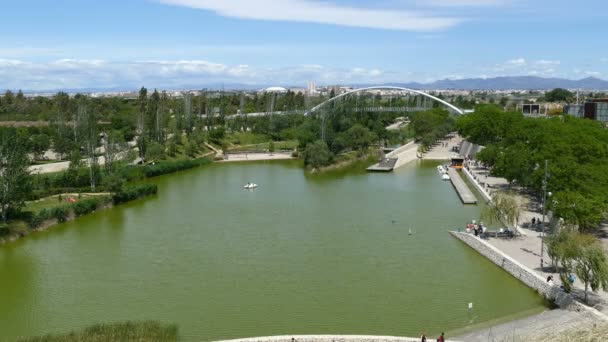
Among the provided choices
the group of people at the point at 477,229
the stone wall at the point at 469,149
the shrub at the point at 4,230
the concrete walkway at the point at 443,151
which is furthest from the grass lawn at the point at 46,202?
the stone wall at the point at 469,149

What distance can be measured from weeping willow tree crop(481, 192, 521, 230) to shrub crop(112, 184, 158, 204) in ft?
58.3

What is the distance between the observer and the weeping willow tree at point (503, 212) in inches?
817

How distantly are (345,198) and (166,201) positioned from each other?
31.3 ft

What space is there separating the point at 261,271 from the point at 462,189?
17.2 meters

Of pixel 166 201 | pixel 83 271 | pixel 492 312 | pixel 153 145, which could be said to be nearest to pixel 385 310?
pixel 492 312

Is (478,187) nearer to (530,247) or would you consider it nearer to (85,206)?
(530,247)

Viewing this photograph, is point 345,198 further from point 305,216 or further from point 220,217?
point 220,217

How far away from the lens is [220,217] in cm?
2611

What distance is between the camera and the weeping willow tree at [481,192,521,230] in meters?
20.8

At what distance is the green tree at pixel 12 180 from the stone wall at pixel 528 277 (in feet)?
57.1

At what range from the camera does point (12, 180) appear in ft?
74.3

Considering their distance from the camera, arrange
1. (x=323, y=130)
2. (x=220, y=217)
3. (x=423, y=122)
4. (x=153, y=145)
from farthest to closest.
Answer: (x=423, y=122) → (x=323, y=130) → (x=153, y=145) → (x=220, y=217)

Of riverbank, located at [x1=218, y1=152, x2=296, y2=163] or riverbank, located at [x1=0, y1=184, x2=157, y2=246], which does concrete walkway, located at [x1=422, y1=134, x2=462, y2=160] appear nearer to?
riverbank, located at [x1=218, y1=152, x2=296, y2=163]

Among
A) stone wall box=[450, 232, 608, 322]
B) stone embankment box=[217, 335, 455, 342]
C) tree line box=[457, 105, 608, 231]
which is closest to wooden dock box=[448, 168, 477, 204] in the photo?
tree line box=[457, 105, 608, 231]
